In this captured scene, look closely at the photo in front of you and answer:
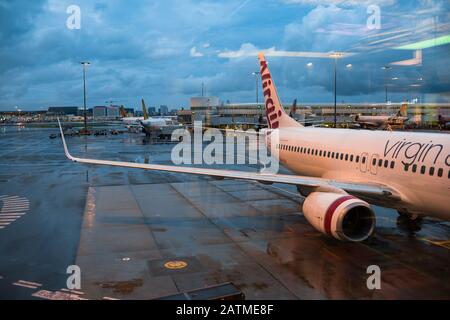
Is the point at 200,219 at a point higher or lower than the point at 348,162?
lower

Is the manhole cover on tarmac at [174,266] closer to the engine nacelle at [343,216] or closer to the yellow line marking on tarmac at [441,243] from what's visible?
the engine nacelle at [343,216]

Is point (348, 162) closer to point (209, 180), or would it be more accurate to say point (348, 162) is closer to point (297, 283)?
point (297, 283)

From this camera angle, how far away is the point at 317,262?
520 inches

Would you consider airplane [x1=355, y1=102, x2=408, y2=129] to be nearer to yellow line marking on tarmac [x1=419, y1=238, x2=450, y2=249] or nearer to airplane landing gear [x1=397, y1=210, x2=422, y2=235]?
airplane landing gear [x1=397, y1=210, x2=422, y2=235]

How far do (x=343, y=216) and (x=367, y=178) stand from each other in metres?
4.14

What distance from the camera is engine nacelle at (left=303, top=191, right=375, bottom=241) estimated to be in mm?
12938

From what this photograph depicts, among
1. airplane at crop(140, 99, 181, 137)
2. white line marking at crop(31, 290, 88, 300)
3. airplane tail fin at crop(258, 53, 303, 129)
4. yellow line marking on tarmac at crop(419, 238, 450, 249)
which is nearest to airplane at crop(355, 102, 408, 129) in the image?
airplane at crop(140, 99, 181, 137)

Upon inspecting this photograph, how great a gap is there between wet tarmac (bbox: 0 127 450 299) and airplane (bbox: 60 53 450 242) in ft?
4.52

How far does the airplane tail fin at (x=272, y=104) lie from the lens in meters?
27.3

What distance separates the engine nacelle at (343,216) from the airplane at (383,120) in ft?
205

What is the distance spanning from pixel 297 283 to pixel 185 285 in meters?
3.15

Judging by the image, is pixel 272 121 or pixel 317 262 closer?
pixel 317 262

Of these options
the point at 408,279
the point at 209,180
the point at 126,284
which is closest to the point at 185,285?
the point at 126,284

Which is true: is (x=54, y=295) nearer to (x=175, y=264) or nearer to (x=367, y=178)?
Result: (x=175, y=264)
